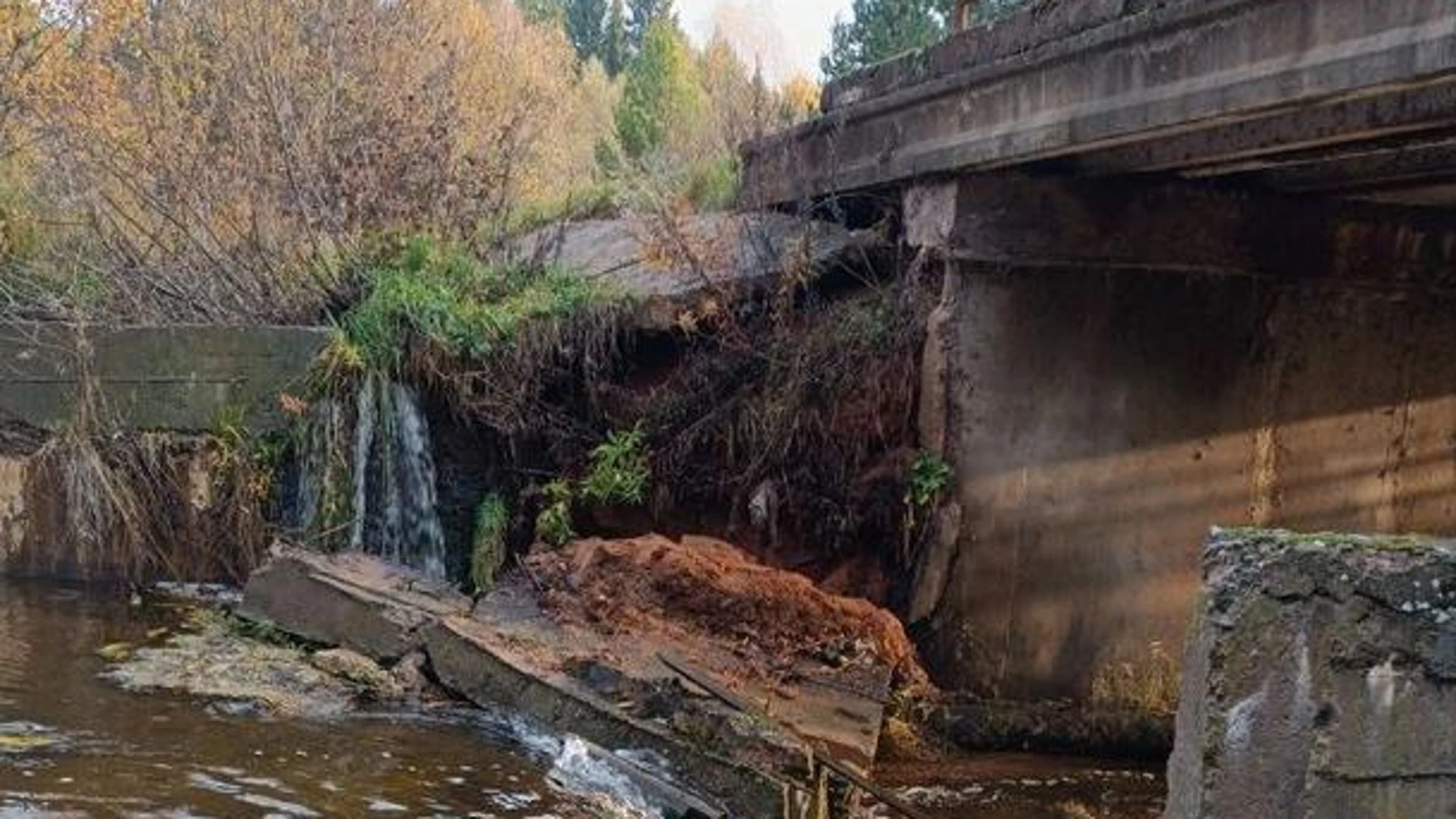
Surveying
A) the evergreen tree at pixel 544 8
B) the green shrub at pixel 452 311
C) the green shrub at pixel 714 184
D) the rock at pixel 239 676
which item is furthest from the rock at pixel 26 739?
the evergreen tree at pixel 544 8

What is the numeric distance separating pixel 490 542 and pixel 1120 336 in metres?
4.45

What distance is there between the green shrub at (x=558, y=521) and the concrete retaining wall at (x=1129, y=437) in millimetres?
2324

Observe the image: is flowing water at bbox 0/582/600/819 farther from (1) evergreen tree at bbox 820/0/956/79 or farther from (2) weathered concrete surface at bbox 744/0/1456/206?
(1) evergreen tree at bbox 820/0/956/79

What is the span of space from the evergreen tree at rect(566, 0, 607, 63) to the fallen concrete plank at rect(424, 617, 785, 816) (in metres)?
50.6

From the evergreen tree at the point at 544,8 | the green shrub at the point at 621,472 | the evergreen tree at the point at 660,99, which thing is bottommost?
the green shrub at the point at 621,472

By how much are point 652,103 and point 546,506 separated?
14.8 meters

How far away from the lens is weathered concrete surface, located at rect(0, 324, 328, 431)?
9.48m

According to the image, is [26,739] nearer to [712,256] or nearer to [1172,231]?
[712,256]

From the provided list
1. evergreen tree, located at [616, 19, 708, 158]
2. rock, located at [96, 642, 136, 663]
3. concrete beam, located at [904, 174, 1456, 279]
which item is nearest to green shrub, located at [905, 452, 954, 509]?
concrete beam, located at [904, 174, 1456, 279]

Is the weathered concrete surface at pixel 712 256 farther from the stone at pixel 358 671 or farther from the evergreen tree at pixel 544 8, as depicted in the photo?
the evergreen tree at pixel 544 8

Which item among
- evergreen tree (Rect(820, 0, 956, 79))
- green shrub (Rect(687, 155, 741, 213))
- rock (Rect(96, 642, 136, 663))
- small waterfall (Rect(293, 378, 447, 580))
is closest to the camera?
rock (Rect(96, 642, 136, 663))

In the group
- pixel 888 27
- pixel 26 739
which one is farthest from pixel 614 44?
pixel 26 739

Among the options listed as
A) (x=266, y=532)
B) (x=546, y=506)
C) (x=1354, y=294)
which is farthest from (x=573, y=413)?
(x=1354, y=294)

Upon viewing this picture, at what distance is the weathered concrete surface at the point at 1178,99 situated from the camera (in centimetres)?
552
